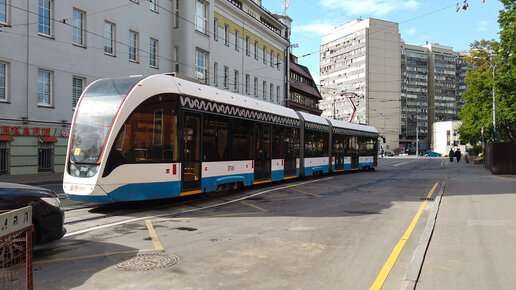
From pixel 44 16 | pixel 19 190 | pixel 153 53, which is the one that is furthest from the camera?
pixel 153 53

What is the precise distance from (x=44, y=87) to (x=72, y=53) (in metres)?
2.53

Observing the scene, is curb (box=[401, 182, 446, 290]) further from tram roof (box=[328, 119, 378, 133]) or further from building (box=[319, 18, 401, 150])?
building (box=[319, 18, 401, 150])

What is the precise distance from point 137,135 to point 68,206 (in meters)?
2.88

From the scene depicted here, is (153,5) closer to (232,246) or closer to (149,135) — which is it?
(149,135)

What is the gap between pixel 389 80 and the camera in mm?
110125

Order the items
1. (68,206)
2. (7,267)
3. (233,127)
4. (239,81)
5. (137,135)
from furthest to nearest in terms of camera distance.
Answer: (239,81), (233,127), (68,206), (137,135), (7,267)

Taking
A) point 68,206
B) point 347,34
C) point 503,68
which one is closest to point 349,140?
point 503,68

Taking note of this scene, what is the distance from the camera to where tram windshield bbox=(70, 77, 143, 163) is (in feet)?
28.5

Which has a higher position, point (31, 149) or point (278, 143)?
point (278, 143)

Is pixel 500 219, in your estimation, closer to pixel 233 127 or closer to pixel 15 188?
pixel 233 127

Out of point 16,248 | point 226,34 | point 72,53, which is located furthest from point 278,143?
point 226,34

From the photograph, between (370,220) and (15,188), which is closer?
(15,188)

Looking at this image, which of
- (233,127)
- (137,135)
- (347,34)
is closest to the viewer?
(137,135)

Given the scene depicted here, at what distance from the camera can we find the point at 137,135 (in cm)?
901
